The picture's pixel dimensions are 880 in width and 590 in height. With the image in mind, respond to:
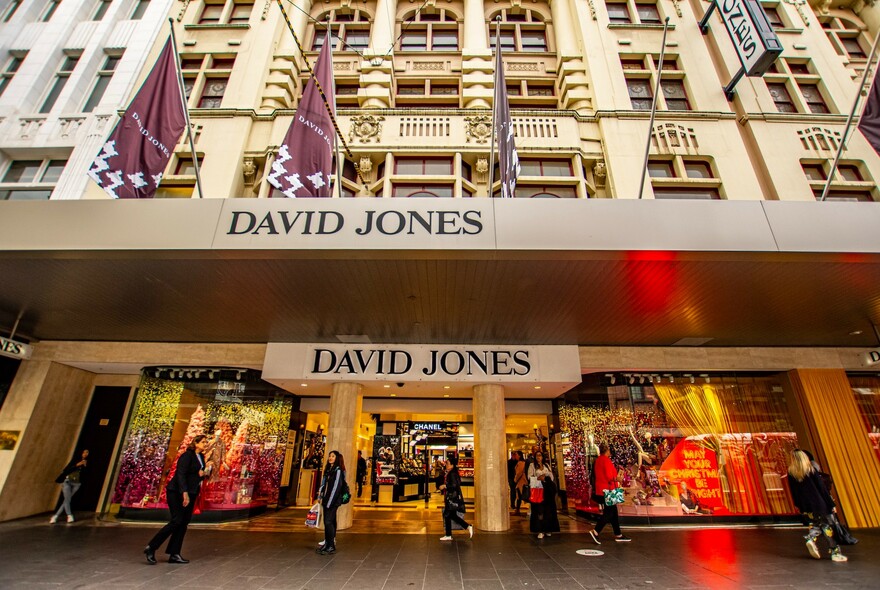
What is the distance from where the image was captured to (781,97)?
13992 millimetres

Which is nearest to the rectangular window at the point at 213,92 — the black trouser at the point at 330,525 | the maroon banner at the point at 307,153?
the maroon banner at the point at 307,153

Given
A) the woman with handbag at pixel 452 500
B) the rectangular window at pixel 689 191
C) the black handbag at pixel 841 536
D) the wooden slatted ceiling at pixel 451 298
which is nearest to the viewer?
the wooden slatted ceiling at pixel 451 298

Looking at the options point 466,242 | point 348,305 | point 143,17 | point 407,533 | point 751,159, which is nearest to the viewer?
point 466,242

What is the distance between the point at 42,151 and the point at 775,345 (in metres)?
23.3

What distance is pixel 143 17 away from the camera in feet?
51.4

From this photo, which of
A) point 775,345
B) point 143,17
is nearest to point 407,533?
point 775,345

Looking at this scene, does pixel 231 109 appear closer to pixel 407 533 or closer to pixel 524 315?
pixel 524 315

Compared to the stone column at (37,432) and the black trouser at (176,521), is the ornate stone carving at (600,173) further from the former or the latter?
the stone column at (37,432)

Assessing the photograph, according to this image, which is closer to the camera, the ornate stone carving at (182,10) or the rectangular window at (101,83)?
the rectangular window at (101,83)

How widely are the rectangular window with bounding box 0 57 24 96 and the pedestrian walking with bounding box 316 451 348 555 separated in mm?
18135

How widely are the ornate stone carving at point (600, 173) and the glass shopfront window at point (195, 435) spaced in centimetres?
1237

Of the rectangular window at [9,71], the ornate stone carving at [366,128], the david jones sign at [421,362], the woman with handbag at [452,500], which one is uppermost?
the rectangular window at [9,71]

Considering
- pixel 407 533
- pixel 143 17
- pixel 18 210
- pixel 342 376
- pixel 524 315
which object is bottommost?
pixel 407 533

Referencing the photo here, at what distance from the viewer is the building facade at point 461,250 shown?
6.16 meters
